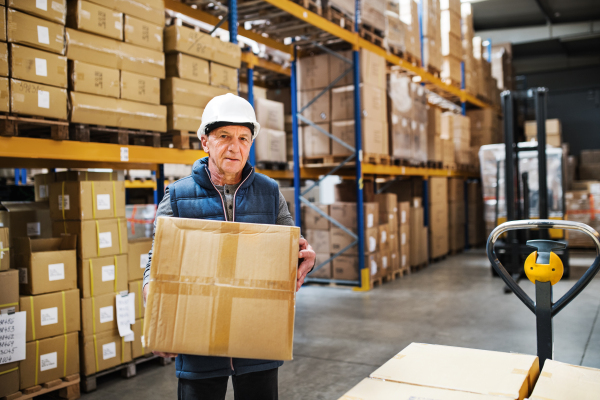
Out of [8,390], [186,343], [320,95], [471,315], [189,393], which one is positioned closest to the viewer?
[186,343]

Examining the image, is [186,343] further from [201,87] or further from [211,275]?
[201,87]

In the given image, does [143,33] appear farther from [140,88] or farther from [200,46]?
[200,46]

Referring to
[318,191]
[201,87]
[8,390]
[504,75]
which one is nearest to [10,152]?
[8,390]

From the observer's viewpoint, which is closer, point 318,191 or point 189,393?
point 189,393

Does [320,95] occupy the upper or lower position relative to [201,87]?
upper

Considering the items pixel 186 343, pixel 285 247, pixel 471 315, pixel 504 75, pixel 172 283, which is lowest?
pixel 471 315

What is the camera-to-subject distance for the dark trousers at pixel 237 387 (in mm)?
1940

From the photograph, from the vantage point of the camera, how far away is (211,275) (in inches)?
66.7

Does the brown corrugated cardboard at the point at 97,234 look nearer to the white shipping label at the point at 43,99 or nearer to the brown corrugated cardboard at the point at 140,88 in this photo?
the white shipping label at the point at 43,99

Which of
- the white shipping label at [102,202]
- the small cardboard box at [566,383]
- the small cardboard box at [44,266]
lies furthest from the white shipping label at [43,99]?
the small cardboard box at [566,383]

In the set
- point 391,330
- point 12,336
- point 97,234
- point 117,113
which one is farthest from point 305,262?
point 391,330

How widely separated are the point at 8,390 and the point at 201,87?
9.47 feet

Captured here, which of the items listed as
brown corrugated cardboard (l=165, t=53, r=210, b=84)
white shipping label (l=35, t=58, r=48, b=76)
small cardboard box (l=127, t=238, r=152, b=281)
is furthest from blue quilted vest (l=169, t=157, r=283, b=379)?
brown corrugated cardboard (l=165, t=53, r=210, b=84)

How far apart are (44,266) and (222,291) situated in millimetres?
2495
